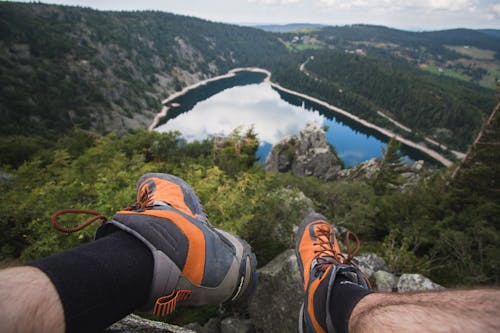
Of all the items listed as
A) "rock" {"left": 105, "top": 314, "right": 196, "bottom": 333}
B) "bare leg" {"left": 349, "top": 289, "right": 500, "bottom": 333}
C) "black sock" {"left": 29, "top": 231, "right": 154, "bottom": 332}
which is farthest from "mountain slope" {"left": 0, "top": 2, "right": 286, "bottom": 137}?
"bare leg" {"left": 349, "top": 289, "right": 500, "bottom": 333}

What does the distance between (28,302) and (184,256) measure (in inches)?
35.5

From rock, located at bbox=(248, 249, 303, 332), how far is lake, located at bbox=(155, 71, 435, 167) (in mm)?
41618

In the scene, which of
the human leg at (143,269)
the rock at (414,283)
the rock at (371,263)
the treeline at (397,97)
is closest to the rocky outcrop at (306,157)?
the rock at (371,263)

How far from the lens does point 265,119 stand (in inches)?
2719

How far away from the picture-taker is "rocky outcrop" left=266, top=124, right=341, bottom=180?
1378 inches

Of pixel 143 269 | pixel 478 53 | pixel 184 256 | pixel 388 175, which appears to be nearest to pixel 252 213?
pixel 184 256

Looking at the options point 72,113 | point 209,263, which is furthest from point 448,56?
point 209,263

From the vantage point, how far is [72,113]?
188 feet

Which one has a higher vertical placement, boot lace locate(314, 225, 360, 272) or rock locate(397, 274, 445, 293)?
boot lace locate(314, 225, 360, 272)

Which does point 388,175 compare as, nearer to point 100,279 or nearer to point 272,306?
point 272,306

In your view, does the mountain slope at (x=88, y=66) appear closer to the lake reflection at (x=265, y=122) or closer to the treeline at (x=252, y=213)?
the lake reflection at (x=265, y=122)

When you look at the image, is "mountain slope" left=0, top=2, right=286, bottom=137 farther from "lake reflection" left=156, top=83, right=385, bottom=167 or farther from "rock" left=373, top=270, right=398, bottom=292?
"rock" left=373, top=270, right=398, bottom=292

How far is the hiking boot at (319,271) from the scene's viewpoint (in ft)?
6.33

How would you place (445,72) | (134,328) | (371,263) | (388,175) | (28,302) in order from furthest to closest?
(445,72) < (388,175) < (371,263) < (134,328) < (28,302)
